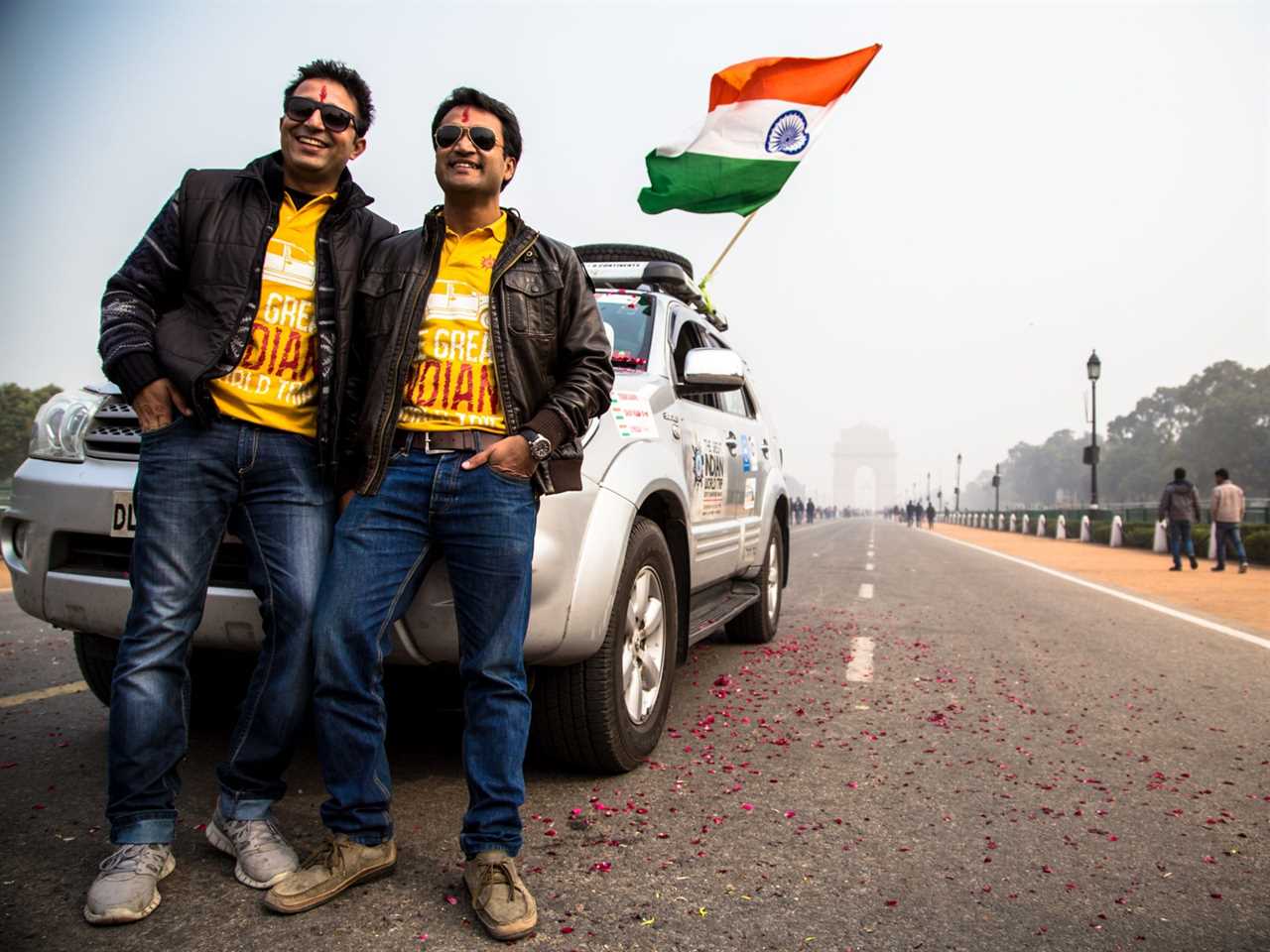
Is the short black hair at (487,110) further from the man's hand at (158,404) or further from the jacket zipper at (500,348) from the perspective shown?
the man's hand at (158,404)

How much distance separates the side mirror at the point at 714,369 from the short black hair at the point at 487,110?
5.16ft

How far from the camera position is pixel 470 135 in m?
2.52

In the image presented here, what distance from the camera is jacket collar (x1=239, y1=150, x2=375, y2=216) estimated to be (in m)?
2.59

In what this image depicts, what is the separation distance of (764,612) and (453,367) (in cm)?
430

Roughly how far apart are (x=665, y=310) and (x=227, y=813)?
9.49 ft

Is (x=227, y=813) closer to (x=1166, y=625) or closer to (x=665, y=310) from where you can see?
(x=665, y=310)

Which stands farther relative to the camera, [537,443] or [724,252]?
[724,252]

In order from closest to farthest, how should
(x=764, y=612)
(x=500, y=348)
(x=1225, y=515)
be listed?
(x=500, y=348), (x=764, y=612), (x=1225, y=515)

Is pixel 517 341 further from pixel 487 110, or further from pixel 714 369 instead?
pixel 714 369

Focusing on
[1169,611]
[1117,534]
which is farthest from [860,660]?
[1117,534]

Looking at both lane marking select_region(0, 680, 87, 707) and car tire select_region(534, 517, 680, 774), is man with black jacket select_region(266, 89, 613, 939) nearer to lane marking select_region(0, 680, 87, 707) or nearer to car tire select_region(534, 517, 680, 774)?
car tire select_region(534, 517, 680, 774)

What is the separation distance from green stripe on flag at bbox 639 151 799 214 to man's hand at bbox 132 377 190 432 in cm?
477

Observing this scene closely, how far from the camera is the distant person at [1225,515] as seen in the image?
15234 mm

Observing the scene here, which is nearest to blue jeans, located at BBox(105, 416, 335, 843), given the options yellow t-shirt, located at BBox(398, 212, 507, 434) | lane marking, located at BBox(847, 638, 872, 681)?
yellow t-shirt, located at BBox(398, 212, 507, 434)
